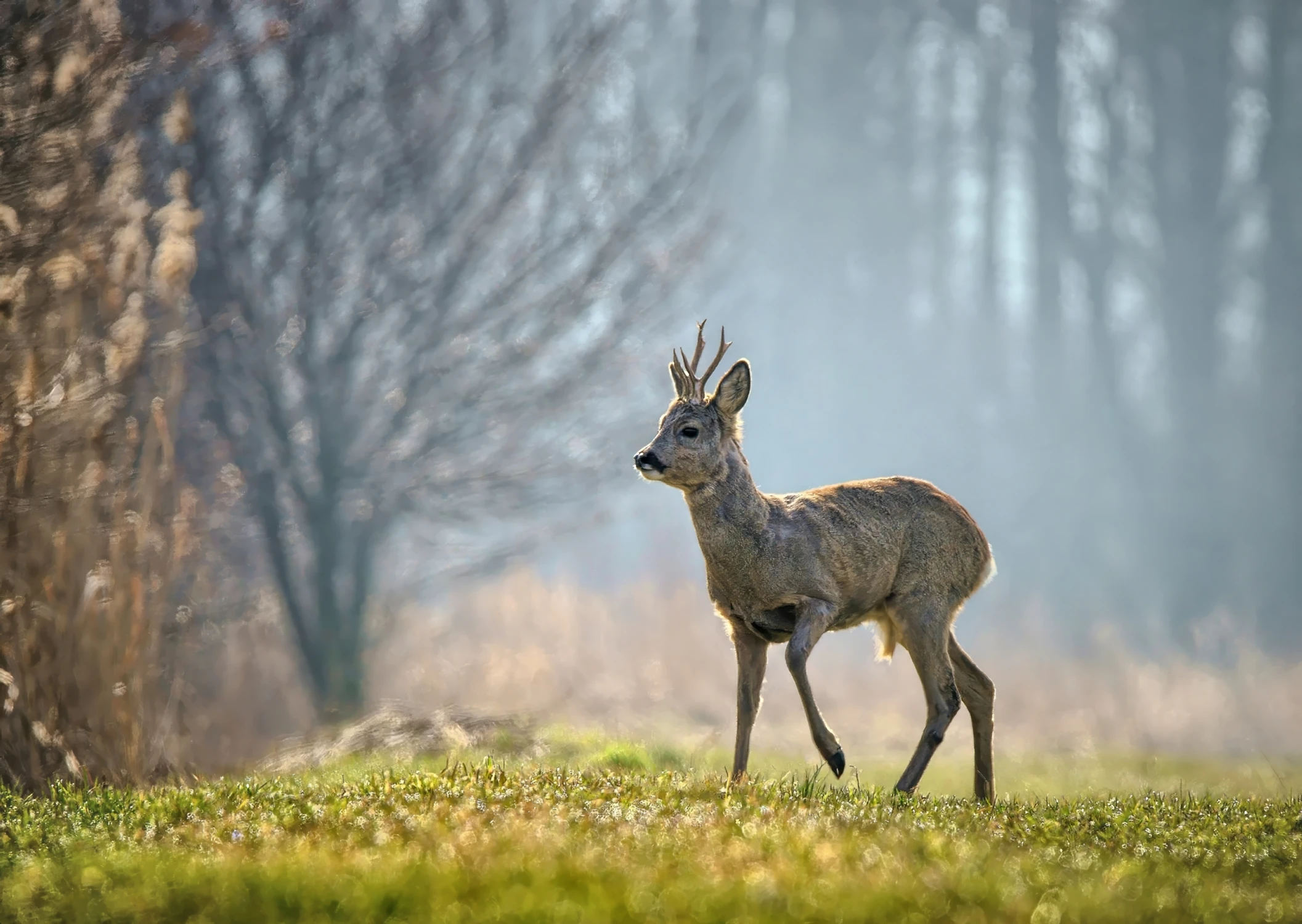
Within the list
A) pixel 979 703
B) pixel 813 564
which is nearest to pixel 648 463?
pixel 813 564

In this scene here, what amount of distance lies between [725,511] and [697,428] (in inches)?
20.9

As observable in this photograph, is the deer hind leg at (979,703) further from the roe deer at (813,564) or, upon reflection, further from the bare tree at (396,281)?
the bare tree at (396,281)

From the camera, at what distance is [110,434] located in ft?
29.1

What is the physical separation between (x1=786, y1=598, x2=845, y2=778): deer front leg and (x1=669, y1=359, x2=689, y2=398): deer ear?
147cm

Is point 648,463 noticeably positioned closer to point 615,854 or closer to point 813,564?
point 813,564

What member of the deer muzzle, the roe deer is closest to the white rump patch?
the roe deer

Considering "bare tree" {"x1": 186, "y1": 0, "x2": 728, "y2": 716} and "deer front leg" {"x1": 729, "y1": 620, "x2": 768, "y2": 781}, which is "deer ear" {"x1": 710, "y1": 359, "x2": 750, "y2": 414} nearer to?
"deer front leg" {"x1": 729, "y1": 620, "x2": 768, "y2": 781}

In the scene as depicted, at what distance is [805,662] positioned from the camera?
753 centimetres

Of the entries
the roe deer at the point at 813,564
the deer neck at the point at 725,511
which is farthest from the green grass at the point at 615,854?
the deer neck at the point at 725,511

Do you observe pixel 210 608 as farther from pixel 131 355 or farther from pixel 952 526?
pixel 952 526

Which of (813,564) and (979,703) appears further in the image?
(979,703)

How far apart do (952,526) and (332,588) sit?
360 inches

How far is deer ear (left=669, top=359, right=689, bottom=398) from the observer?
26.2ft

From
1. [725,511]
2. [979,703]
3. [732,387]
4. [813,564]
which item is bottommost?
[979,703]
